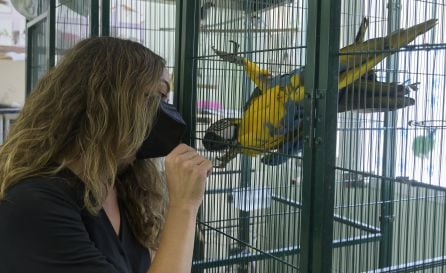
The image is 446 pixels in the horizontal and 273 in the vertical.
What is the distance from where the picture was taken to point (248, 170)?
1.50 m

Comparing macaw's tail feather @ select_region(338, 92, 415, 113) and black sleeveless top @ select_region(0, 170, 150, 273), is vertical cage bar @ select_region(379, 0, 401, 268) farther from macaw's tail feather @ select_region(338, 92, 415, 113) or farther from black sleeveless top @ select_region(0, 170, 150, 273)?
black sleeveless top @ select_region(0, 170, 150, 273)

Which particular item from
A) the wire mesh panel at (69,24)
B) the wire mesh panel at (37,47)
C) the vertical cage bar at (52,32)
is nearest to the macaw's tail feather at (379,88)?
the wire mesh panel at (69,24)

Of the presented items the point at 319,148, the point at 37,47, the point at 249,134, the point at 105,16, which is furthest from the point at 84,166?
the point at 37,47

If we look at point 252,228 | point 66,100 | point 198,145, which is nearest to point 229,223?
point 252,228

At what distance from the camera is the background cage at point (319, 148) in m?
1.13

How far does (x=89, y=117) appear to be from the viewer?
88 centimetres

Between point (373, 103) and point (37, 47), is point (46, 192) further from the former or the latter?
point (37, 47)

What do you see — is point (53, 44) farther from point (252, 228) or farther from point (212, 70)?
point (252, 228)

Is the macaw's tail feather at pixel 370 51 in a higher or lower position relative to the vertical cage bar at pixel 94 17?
lower

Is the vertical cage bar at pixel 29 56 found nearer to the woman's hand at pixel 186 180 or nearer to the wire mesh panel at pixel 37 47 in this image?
the wire mesh panel at pixel 37 47

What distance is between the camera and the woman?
2.57 ft

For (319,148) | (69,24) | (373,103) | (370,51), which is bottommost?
(319,148)

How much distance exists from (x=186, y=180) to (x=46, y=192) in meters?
0.25

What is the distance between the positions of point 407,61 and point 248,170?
1.79 ft
